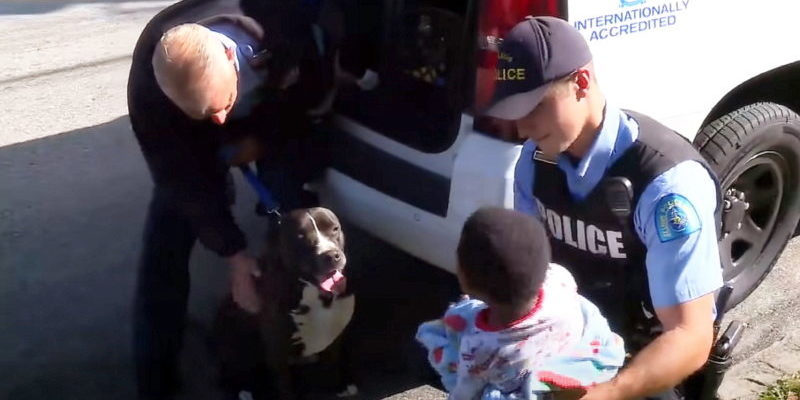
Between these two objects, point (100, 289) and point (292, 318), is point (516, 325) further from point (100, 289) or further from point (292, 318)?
point (100, 289)

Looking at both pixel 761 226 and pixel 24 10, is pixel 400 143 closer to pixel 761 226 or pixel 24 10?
pixel 761 226

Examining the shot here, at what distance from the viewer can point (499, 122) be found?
311 cm

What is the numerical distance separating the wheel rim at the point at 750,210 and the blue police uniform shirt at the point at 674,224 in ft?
5.01

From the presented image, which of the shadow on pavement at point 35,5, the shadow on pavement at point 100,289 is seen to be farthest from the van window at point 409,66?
the shadow on pavement at point 35,5

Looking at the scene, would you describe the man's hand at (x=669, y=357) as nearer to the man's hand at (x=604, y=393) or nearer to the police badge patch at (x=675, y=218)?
the man's hand at (x=604, y=393)

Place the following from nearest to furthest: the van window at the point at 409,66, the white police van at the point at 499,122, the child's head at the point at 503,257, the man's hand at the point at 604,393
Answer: the child's head at the point at 503,257, the man's hand at the point at 604,393, the white police van at the point at 499,122, the van window at the point at 409,66

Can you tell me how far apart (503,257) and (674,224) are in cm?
42

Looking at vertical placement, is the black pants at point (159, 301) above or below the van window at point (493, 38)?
below

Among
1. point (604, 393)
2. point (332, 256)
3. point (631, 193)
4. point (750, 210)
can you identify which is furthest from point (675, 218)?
point (750, 210)

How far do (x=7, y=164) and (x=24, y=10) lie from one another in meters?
3.97

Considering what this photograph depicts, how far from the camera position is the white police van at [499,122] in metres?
3.17

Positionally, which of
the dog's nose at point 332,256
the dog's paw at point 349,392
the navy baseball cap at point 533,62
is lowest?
the dog's paw at point 349,392

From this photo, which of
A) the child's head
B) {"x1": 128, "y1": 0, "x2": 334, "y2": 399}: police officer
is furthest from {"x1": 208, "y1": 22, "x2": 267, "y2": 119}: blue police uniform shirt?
the child's head

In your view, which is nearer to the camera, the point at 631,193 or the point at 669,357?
the point at 669,357
